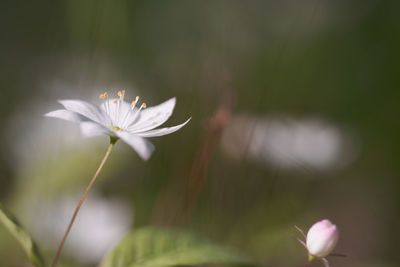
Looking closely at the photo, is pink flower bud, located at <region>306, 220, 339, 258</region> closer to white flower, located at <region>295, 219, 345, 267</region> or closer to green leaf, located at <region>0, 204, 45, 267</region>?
white flower, located at <region>295, 219, 345, 267</region>

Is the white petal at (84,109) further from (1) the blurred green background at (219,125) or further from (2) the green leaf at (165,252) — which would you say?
(1) the blurred green background at (219,125)

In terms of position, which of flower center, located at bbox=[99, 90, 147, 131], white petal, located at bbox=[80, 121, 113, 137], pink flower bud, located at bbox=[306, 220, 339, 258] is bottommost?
pink flower bud, located at bbox=[306, 220, 339, 258]

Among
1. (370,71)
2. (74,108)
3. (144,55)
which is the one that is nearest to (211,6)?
(144,55)

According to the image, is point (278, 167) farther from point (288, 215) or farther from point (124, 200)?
point (124, 200)

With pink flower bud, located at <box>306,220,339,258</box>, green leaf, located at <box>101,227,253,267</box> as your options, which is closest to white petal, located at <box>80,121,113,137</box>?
green leaf, located at <box>101,227,253,267</box>

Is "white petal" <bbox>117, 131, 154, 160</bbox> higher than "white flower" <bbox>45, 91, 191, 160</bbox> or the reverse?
the reverse

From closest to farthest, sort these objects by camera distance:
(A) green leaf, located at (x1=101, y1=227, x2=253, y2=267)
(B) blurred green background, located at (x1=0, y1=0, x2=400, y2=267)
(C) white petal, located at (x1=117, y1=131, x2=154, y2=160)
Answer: (C) white petal, located at (x1=117, y1=131, x2=154, y2=160), (A) green leaf, located at (x1=101, y1=227, x2=253, y2=267), (B) blurred green background, located at (x1=0, y1=0, x2=400, y2=267)

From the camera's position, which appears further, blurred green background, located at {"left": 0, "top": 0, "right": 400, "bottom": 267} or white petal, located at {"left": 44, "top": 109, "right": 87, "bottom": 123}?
blurred green background, located at {"left": 0, "top": 0, "right": 400, "bottom": 267}

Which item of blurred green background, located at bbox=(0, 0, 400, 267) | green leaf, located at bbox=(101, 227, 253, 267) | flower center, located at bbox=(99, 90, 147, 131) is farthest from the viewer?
blurred green background, located at bbox=(0, 0, 400, 267)
